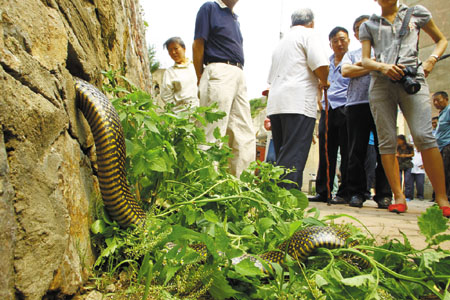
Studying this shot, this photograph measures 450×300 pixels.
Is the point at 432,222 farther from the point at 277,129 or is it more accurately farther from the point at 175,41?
the point at 175,41

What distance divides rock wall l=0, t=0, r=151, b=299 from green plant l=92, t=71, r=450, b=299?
0.19 meters

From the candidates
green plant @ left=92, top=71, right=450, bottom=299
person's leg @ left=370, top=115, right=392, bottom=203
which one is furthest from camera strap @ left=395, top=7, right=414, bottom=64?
green plant @ left=92, top=71, right=450, bottom=299

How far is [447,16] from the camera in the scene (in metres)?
9.85

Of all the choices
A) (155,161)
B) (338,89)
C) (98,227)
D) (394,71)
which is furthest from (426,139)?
(98,227)

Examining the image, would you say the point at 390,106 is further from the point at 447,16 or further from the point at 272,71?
the point at 447,16

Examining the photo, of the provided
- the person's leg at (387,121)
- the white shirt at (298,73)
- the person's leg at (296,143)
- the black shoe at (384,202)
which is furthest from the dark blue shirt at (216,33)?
the black shoe at (384,202)

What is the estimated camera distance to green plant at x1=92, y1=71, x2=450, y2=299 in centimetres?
122

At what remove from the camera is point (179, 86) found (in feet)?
17.0

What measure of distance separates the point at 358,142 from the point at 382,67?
4.28ft

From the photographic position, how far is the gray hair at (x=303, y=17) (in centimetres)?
408

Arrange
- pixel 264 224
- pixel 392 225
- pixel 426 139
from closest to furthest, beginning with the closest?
pixel 264 224 < pixel 392 225 < pixel 426 139

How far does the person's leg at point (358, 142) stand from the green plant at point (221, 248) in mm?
2896

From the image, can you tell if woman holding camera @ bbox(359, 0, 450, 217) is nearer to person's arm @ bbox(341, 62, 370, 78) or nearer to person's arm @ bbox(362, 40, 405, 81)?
person's arm @ bbox(362, 40, 405, 81)

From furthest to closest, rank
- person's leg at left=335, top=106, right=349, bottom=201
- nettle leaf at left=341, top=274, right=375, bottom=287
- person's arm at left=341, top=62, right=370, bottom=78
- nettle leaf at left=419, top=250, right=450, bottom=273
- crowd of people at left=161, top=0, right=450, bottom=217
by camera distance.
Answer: person's leg at left=335, top=106, right=349, bottom=201, person's arm at left=341, top=62, right=370, bottom=78, crowd of people at left=161, top=0, right=450, bottom=217, nettle leaf at left=419, top=250, right=450, bottom=273, nettle leaf at left=341, top=274, right=375, bottom=287
